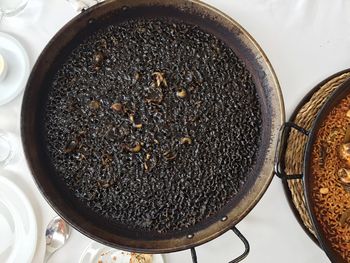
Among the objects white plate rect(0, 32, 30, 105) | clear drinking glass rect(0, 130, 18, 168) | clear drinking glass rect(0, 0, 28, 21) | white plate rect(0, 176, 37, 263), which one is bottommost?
white plate rect(0, 176, 37, 263)

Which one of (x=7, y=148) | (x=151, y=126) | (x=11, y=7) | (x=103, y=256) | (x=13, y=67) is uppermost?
(x=11, y=7)

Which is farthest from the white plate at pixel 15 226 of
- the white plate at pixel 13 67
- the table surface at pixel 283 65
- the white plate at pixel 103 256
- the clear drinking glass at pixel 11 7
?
the clear drinking glass at pixel 11 7

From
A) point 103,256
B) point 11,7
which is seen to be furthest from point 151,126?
point 11,7

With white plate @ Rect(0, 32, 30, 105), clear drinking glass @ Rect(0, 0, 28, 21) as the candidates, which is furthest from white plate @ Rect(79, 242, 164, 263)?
clear drinking glass @ Rect(0, 0, 28, 21)

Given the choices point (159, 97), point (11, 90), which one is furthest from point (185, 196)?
point (11, 90)

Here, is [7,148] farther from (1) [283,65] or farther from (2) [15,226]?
(1) [283,65]

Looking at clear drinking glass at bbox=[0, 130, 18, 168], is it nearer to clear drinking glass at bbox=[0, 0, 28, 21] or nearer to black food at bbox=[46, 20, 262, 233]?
black food at bbox=[46, 20, 262, 233]
